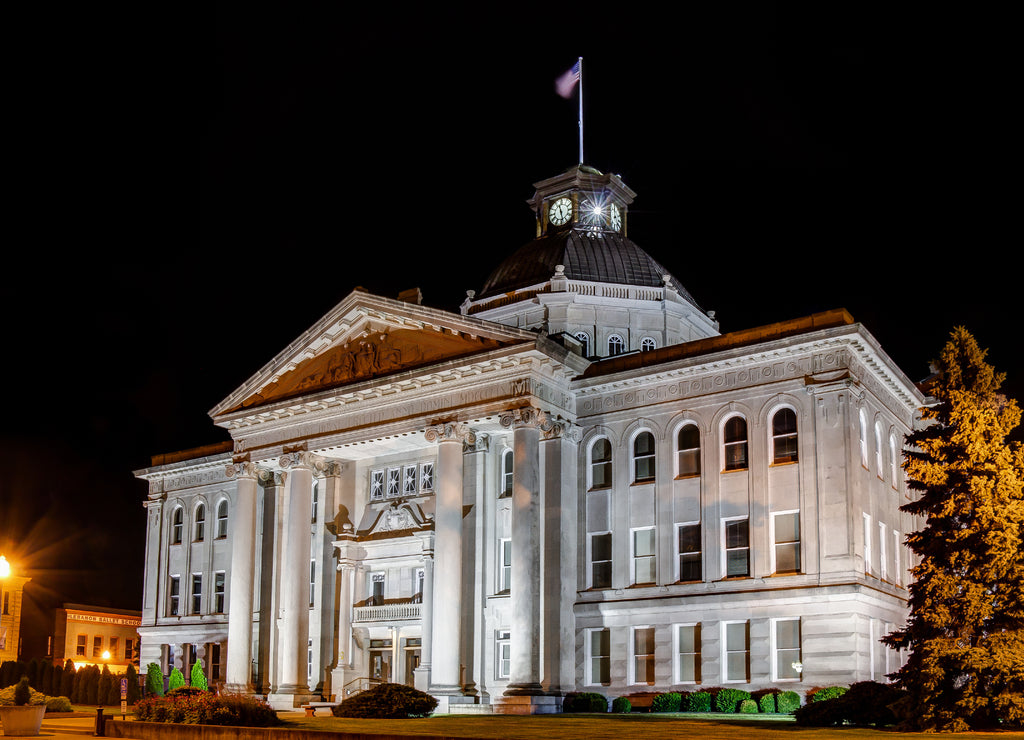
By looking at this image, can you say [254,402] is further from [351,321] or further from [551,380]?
[551,380]

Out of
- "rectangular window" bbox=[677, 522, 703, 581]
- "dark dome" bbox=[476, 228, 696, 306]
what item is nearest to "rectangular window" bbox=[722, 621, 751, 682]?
"rectangular window" bbox=[677, 522, 703, 581]

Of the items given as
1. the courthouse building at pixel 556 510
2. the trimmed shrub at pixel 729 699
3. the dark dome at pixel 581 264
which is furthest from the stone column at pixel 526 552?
the dark dome at pixel 581 264

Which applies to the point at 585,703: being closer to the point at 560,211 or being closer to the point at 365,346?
the point at 365,346

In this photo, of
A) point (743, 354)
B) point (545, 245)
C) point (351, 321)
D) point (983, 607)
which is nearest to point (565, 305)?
point (545, 245)

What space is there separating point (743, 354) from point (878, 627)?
10079mm

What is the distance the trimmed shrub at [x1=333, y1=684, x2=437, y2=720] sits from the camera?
35906 millimetres

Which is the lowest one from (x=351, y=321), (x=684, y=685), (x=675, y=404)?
(x=684, y=685)

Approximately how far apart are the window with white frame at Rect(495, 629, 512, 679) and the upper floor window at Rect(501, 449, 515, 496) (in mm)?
5242

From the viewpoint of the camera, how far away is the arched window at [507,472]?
148 ft

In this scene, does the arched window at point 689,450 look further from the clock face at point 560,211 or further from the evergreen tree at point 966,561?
the clock face at point 560,211

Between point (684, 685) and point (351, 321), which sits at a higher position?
point (351, 321)

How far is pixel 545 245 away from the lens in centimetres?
6100

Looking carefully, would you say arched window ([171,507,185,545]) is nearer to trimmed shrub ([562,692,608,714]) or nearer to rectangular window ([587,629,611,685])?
rectangular window ([587,629,611,685])

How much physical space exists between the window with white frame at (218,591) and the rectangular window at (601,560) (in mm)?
23585
